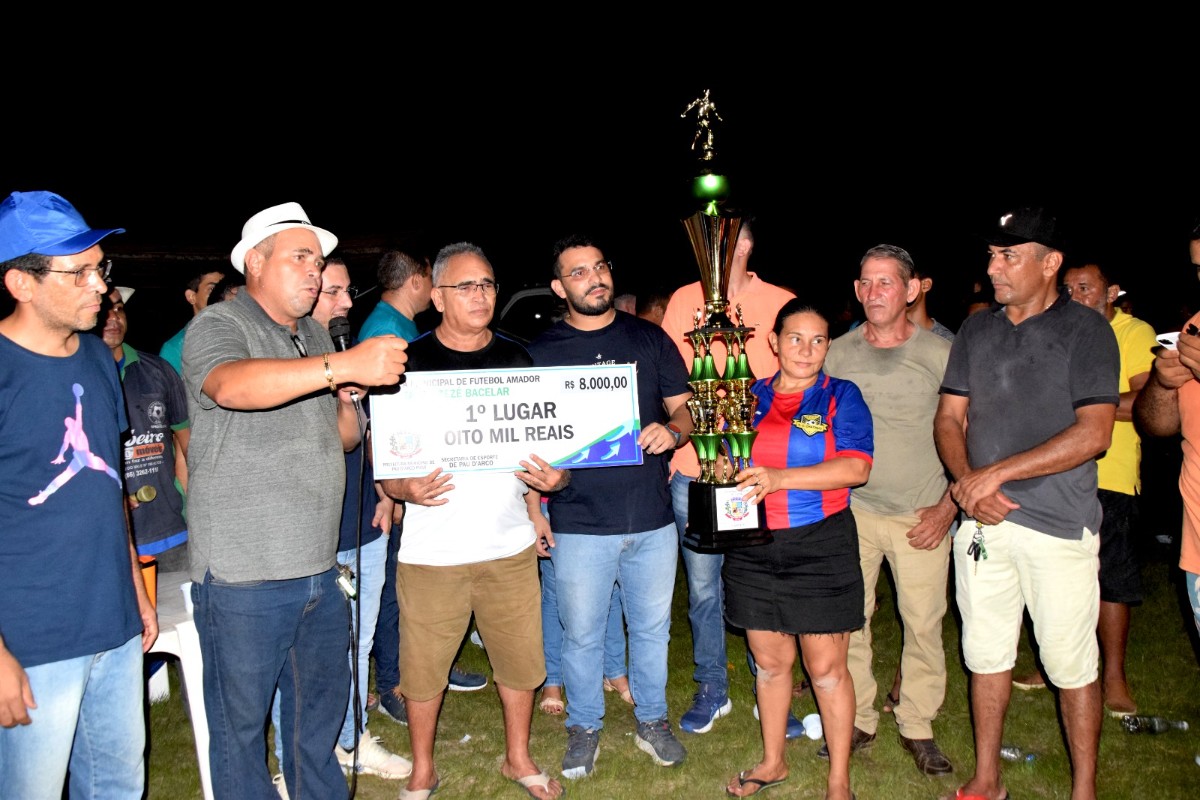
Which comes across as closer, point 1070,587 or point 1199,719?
point 1070,587

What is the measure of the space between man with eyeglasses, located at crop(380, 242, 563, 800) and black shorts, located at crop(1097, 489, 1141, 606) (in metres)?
3.51

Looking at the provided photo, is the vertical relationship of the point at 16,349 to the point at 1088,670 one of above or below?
above

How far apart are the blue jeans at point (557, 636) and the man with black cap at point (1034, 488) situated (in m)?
2.17

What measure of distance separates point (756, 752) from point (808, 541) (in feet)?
4.79

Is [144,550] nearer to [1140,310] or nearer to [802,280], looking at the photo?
[1140,310]

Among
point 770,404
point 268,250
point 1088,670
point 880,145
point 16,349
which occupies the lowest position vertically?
point 1088,670

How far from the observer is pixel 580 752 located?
4.25 m

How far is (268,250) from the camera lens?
10.3 ft

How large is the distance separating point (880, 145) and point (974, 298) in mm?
9660

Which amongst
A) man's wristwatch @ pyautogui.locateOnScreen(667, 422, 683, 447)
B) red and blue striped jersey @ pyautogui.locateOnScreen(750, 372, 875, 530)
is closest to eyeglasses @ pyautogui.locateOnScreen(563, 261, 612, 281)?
man's wristwatch @ pyautogui.locateOnScreen(667, 422, 683, 447)

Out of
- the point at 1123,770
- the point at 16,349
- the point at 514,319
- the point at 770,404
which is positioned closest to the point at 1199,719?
the point at 1123,770

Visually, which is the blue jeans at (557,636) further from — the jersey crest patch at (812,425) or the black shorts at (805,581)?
the jersey crest patch at (812,425)

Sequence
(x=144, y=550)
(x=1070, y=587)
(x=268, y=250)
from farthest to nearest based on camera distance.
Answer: (x=144, y=550), (x=1070, y=587), (x=268, y=250)

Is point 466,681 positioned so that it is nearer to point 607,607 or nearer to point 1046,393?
point 607,607
